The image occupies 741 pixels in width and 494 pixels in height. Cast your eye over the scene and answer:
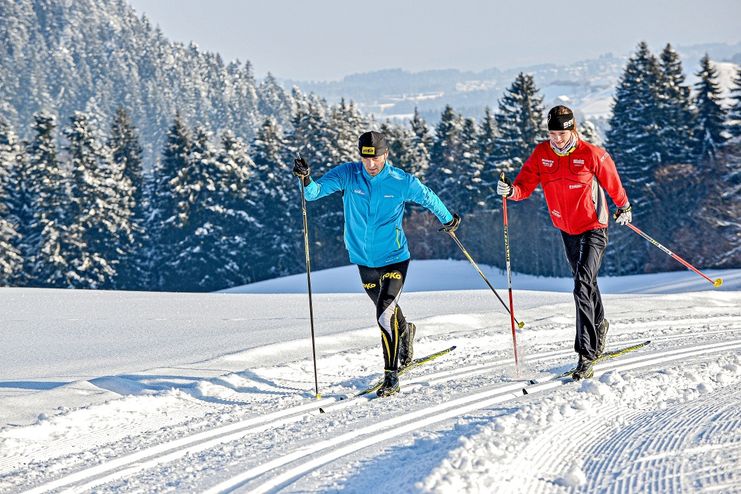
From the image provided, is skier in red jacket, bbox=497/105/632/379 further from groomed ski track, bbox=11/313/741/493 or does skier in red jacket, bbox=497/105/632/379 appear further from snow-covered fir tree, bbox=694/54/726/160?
snow-covered fir tree, bbox=694/54/726/160

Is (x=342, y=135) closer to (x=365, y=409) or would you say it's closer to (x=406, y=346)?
(x=406, y=346)

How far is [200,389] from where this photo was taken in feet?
26.2

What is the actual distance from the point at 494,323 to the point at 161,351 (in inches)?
176

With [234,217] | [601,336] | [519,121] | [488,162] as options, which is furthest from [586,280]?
[234,217]

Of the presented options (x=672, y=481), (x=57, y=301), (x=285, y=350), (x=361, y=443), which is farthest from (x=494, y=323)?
(x=57, y=301)

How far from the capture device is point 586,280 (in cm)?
797

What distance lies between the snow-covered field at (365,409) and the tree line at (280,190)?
35.3 meters

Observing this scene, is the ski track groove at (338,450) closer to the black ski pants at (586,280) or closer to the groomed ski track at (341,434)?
the groomed ski track at (341,434)

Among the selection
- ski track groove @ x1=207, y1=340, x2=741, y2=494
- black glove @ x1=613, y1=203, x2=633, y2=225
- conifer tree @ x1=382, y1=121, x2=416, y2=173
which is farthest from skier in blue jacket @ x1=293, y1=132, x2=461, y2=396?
conifer tree @ x1=382, y1=121, x2=416, y2=173

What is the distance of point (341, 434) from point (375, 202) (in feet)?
7.28

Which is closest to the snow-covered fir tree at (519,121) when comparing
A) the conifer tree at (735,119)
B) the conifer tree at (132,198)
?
the conifer tree at (735,119)

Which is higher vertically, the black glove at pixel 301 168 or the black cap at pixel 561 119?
the black cap at pixel 561 119

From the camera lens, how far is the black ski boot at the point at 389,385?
24.6 ft

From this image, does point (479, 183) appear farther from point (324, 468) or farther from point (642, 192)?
point (324, 468)
